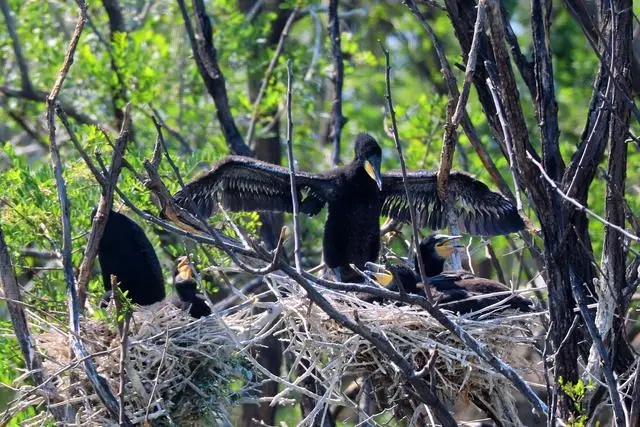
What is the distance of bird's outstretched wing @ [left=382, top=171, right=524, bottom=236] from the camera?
8.48 meters

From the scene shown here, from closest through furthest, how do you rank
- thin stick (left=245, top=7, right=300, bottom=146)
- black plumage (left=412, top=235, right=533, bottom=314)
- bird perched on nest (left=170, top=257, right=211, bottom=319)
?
black plumage (left=412, top=235, right=533, bottom=314)
bird perched on nest (left=170, top=257, right=211, bottom=319)
thin stick (left=245, top=7, right=300, bottom=146)

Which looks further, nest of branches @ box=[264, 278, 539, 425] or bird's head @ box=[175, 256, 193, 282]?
bird's head @ box=[175, 256, 193, 282]

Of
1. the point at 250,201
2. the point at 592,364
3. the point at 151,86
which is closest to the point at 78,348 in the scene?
the point at 592,364

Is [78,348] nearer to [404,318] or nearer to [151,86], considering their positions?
[404,318]

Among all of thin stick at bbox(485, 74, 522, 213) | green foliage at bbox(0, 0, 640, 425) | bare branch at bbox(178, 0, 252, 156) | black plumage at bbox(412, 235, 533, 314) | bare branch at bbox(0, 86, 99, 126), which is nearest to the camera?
thin stick at bbox(485, 74, 522, 213)

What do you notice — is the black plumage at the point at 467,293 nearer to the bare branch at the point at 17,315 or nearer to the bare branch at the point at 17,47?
the bare branch at the point at 17,315

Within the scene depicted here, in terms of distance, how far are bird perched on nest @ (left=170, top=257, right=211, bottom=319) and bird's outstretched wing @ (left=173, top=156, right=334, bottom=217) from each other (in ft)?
1.85

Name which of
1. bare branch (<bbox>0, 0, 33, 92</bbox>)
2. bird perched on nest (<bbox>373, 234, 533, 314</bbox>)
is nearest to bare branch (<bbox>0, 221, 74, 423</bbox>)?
bird perched on nest (<bbox>373, 234, 533, 314</bbox>)

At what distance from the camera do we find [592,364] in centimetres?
602

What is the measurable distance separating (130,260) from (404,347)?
2222mm

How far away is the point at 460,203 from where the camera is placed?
8703 mm

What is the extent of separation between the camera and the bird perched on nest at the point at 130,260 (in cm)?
838

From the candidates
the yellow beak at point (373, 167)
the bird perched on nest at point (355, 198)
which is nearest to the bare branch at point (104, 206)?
the bird perched on nest at point (355, 198)

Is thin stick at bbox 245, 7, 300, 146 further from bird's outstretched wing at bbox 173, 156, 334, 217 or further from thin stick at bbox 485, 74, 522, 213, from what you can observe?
thin stick at bbox 485, 74, 522, 213
